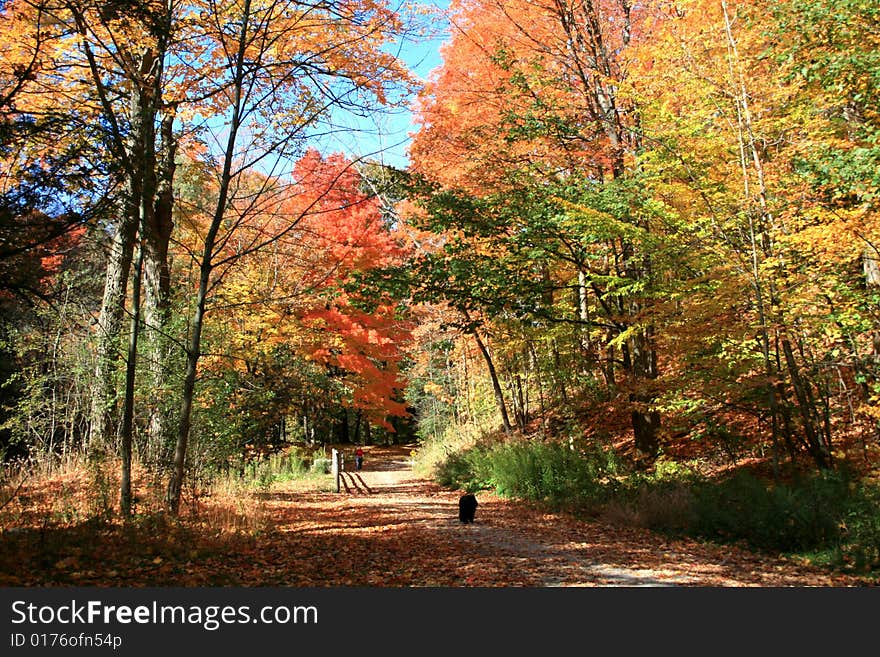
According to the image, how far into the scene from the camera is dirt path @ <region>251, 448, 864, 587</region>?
5863mm

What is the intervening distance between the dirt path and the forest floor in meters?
0.02

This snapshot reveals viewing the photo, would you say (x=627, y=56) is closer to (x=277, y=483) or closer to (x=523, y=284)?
(x=523, y=284)

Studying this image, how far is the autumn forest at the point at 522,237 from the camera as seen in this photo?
702 centimetres

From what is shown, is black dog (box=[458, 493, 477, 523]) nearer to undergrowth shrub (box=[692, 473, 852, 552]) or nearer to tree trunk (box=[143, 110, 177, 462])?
undergrowth shrub (box=[692, 473, 852, 552])

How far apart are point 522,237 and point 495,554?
5928mm

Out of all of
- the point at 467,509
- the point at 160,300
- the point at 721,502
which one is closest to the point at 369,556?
the point at 467,509

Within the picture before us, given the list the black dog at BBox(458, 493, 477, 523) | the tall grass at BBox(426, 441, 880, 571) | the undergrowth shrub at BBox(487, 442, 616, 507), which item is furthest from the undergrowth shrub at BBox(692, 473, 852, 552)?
the black dog at BBox(458, 493, 477, 523)

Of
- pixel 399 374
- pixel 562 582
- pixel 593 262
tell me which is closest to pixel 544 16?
pixel 593 262

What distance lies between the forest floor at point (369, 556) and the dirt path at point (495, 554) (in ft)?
0.05

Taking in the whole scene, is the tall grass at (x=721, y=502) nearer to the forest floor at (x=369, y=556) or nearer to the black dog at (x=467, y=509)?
the forest floor at (x=369, y=556)

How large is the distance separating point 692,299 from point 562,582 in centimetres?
592

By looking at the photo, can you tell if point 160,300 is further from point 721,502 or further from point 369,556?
point 721,502

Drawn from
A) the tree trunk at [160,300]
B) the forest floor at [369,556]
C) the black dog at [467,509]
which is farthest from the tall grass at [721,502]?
the tree trunk at [160,300]

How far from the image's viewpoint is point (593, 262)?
1298 cm
